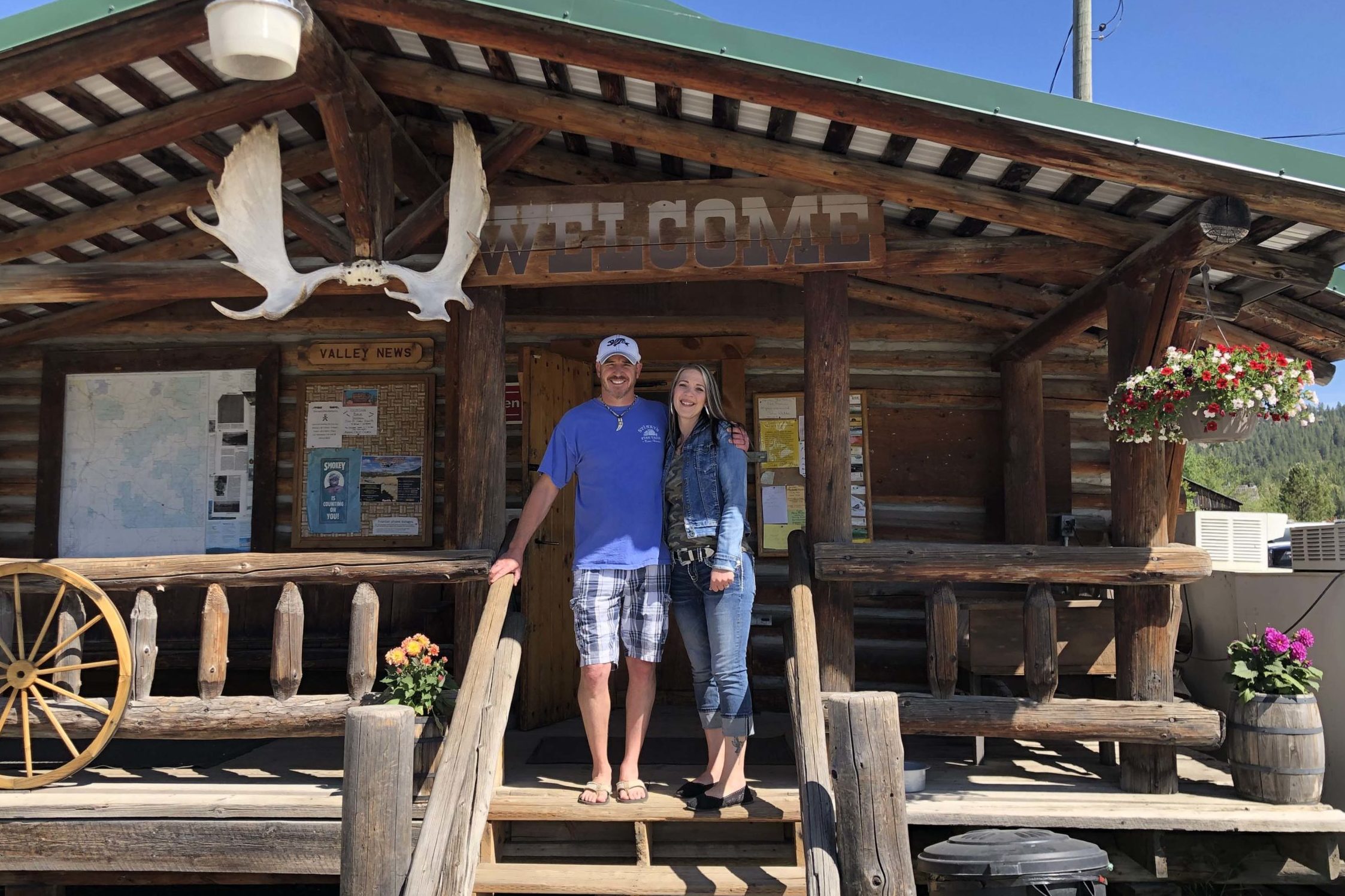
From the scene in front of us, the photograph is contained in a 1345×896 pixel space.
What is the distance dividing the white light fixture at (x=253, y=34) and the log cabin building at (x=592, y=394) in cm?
61

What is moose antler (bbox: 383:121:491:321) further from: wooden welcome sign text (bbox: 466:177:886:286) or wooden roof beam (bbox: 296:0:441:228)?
wooden roof beam (bbox: 296:0:441:228)

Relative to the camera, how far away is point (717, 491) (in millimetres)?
4414

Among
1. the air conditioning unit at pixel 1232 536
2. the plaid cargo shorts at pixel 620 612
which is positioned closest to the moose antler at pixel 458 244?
the plaid cargo shorts at pixel 620 612

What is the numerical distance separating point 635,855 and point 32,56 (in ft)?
14.3

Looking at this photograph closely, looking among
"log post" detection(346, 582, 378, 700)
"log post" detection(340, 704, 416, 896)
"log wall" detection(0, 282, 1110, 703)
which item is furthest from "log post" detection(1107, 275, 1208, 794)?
"log post" detection(346, 582, 378, 700)

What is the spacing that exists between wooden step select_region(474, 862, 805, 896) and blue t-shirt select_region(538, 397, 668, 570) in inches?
48.9

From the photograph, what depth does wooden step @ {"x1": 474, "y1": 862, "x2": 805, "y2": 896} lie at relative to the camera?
3.98 metres

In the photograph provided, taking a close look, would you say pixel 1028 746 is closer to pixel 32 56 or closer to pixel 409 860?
pixel 409 860

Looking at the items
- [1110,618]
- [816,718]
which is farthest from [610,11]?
[1110,618]

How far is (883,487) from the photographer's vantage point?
286 inches

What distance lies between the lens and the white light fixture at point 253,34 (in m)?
3.83

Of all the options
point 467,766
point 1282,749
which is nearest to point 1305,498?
point 1282,749

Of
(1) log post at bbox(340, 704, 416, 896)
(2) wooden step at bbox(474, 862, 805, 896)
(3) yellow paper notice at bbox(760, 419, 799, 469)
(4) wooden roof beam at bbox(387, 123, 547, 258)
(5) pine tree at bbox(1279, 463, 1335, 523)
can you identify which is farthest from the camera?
(5) pine tree at bbox(1279, 463, 1335, 523)

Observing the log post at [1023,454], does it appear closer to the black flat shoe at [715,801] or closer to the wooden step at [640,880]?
the black flat shoe at [715,801]
